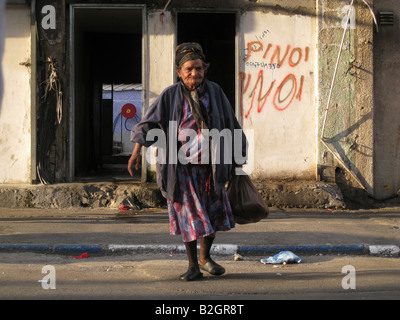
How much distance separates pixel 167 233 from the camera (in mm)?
7039

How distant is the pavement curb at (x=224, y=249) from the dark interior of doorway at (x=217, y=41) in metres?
8.18

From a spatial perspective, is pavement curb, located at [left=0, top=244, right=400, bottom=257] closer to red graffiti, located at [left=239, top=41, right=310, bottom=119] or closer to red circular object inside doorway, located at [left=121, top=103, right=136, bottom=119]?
red graffiti, located at [left=239, top=41, right=310, bottom=119]

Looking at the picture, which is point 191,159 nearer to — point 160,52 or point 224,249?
point 224,249

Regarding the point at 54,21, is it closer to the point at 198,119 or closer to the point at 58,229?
the point at 58,229

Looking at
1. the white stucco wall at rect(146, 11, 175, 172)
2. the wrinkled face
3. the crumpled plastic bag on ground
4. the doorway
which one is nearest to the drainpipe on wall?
the doorway

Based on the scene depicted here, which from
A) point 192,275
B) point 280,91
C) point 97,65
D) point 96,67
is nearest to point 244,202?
point 192,275

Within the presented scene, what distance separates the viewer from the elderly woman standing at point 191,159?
4.57 metres

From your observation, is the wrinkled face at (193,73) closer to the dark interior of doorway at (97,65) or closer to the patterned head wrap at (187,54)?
the patterned head wrap at (187,54)

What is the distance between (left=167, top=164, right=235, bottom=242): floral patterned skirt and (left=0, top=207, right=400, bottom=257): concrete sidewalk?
156 cm

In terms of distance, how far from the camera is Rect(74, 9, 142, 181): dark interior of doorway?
11.5 m

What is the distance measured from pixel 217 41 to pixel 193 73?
10523 millimetres

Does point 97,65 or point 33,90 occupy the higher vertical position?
point 97,65

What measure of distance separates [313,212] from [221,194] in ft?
14.8

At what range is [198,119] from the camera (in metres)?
4.58
